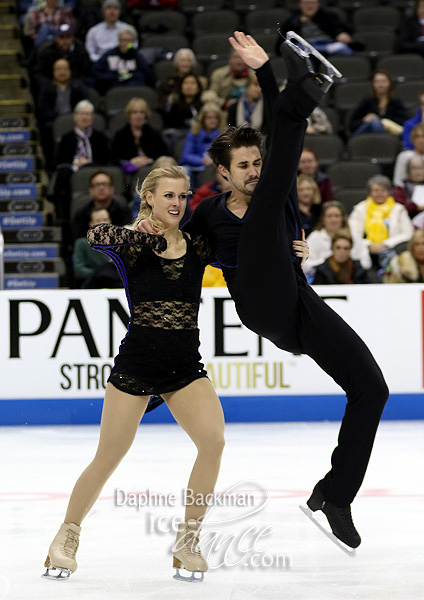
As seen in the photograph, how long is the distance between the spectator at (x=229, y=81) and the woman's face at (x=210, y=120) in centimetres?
65

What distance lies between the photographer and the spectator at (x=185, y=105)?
9742 millimetres

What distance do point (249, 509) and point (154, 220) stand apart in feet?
5.21

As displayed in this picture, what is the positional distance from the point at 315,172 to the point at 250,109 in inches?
37.4

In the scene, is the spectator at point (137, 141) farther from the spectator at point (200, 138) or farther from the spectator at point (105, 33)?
the spectator at point (105, 33)

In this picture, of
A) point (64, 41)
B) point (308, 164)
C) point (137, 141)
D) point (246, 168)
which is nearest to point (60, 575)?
point (246, 168)

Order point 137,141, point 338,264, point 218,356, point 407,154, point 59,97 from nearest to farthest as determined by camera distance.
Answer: point 218,356, point 338,264, point 407,154, point 137,141, point 59,97

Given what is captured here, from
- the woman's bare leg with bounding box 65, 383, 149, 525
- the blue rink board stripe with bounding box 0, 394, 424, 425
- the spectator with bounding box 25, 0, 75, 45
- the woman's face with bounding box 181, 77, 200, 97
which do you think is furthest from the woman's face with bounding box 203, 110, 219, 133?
the woman's bare leg with bounding box 65, 383, 149, 525

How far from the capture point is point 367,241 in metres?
8.50

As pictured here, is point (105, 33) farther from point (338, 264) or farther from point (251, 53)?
point (251, 53)

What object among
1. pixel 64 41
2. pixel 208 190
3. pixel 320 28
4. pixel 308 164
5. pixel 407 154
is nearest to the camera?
pixel 208 190

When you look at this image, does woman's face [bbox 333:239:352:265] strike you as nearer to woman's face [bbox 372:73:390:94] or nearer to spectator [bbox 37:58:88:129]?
woman's face [bbox 372:73:390:94]

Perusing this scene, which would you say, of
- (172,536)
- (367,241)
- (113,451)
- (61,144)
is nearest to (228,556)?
(172,536)

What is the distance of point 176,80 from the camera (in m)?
9.84

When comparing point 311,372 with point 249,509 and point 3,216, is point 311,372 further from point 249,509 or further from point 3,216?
point 3,216
